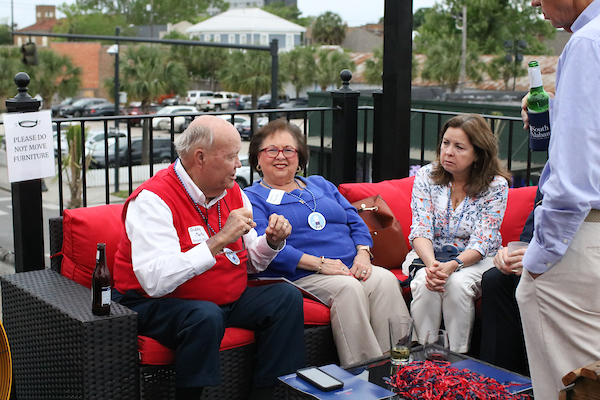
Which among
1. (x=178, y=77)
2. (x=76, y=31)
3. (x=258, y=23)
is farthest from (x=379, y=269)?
(x=76, y=31)

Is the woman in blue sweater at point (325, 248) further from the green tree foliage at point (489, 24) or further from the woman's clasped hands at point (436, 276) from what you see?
the green tree foliage at point (489, 24)

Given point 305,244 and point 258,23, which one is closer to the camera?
point 305,244

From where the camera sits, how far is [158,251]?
2488 mm

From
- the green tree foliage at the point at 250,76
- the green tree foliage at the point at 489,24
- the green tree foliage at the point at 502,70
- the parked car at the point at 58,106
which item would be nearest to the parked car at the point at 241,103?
the green tree foliage at the point at 250,76

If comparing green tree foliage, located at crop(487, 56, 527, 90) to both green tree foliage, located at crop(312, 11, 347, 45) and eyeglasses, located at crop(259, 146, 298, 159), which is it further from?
green tree foliage, located at crop(312, 11, 347, 45)

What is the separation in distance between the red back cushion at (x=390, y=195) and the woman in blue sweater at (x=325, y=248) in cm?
24

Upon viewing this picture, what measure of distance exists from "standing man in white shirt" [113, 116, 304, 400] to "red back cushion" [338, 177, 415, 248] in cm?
99

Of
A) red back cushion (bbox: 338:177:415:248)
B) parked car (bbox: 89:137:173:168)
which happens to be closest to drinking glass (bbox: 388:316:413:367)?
red back cushion (bbox: 338:177:415:248)

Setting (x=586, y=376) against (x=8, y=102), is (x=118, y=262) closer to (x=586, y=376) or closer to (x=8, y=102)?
(x=8, y=102)

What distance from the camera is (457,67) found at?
39.4m

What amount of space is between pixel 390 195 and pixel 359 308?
1038 mm

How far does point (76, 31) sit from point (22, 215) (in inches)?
3264

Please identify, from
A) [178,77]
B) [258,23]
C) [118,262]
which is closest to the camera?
[118,262]

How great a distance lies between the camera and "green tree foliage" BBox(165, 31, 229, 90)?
50.0 m
